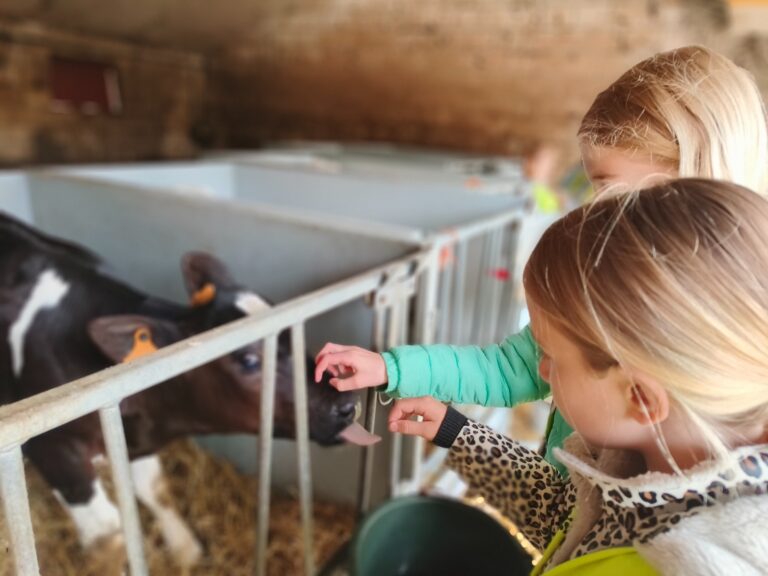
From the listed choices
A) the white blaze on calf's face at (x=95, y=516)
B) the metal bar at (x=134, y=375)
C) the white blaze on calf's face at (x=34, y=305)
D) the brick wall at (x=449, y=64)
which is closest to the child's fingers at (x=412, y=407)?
the metal bar at (x=134, y=375)

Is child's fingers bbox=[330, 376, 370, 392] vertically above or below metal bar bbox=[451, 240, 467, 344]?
above

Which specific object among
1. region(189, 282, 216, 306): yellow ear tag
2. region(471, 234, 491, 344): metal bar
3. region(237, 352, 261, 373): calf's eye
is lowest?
region(471, 234, 491, 344): metal bar

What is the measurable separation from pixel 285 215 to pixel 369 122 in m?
3.00

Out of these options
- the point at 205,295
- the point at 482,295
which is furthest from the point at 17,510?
the point at 482,295

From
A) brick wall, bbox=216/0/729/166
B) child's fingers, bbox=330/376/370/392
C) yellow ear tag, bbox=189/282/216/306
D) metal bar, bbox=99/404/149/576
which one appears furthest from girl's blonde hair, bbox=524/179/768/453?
brick wall, bbox=216/0/729/166

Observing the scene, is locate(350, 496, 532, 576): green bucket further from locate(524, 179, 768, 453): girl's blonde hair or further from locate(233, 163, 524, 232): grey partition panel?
locate(233, 163, 524, 232): grey partition panel

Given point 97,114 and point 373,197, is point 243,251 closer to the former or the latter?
point 373,197

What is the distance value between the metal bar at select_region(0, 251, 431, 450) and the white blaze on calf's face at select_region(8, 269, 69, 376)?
2.47ft

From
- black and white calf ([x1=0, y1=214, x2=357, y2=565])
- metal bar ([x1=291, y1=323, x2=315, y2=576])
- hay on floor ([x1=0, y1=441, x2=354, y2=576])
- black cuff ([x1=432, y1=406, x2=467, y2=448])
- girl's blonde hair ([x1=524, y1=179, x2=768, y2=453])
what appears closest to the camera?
girl's blonde hair ([x1=524, y1=179, x2=768, y2=453])

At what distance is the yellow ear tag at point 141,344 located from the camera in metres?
1.01

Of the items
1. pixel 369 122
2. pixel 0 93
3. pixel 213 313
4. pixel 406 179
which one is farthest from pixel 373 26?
pixel 213 313

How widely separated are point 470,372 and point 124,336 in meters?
0.67

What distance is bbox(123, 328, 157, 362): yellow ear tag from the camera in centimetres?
101

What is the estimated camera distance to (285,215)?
4.62 feet
